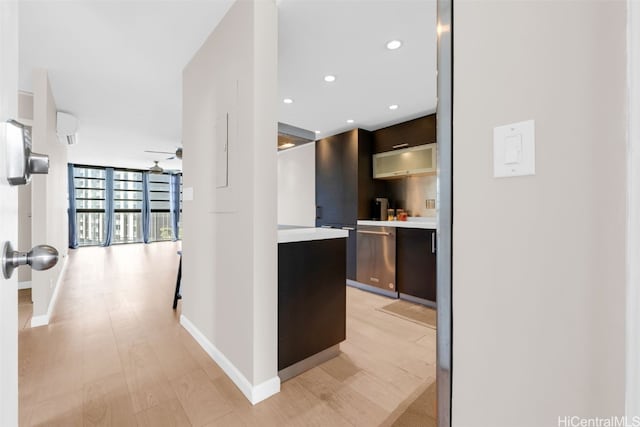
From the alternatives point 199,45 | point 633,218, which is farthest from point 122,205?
point 633,218

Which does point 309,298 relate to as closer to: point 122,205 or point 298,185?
point 298,185

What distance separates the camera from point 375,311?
10.6ft

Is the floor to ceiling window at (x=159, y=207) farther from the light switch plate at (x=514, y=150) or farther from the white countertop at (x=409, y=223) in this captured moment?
the light switch plate at (x=514, y=150)

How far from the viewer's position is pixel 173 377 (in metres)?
1.86

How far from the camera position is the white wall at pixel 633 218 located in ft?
1.38

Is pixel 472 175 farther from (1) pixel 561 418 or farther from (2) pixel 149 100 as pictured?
(2) pixel 149 100

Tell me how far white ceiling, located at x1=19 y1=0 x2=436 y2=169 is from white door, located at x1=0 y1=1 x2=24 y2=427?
63.8 inches

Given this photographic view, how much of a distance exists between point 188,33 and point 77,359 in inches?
102

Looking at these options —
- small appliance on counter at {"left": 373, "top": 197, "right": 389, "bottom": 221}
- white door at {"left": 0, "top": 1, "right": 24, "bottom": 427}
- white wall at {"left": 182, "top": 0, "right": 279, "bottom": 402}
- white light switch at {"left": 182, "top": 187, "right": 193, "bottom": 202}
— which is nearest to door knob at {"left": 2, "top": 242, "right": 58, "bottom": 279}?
white door at {"left": 0, "top": 1, "right": 24, "bottom": 427}

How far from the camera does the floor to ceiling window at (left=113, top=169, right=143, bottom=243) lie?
901 cm

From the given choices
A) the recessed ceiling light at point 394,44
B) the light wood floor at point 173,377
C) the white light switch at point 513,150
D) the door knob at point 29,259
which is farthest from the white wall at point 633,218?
the recessed ceiling light at point 394,44

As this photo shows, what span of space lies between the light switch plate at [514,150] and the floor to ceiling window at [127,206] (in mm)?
10685

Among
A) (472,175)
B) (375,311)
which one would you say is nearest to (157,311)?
(375,311)

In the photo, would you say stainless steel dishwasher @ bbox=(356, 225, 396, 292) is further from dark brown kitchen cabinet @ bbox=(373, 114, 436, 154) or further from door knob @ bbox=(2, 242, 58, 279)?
door knob @ bbox=(2, 242, 58, 279)
